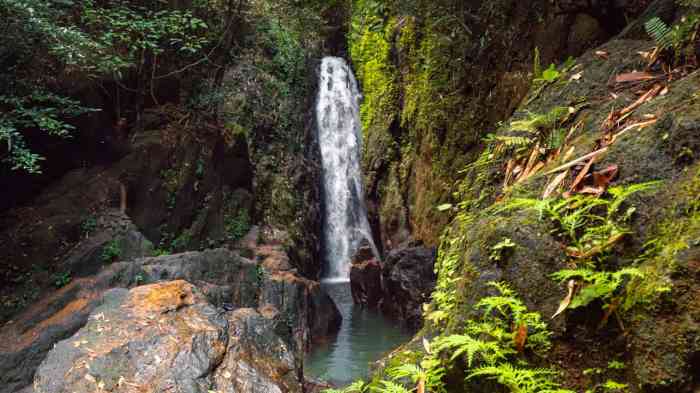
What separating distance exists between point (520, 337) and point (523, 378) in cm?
17

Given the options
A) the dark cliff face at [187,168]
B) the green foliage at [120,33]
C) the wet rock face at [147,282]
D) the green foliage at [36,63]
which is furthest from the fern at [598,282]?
the dark cliff face at [187,168]

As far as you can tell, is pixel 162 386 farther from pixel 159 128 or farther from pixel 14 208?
pixel 159 128

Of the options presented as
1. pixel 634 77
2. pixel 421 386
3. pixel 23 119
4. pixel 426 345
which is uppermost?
pixel 23 119

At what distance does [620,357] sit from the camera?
1637 mm

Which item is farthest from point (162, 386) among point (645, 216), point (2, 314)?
point (2, 314)

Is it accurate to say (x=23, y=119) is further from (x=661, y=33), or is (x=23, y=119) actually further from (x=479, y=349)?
(x=661, y=33)

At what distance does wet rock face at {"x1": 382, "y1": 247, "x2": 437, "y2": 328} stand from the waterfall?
13.9ft

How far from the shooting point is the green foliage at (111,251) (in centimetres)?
781

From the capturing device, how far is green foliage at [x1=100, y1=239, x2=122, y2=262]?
25.6ft

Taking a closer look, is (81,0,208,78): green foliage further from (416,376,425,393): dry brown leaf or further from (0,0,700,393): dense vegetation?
(416,376,425,393): dry brown leaf

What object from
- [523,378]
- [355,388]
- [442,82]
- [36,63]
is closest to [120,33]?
[36,63]

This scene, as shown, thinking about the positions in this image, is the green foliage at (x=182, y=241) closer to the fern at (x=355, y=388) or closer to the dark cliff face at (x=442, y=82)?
the dark cliff face at (x=442, y=82)

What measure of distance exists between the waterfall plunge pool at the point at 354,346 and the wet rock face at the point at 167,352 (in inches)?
120

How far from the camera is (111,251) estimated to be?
786 centimetres
